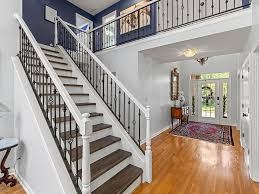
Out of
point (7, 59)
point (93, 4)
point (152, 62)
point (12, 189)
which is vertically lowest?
point (12, 189)

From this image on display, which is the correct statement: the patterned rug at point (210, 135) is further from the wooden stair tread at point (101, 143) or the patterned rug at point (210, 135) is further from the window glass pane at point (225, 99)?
the wooden stair tread at point (101, 143)

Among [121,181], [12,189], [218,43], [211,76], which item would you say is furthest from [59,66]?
[211,76]

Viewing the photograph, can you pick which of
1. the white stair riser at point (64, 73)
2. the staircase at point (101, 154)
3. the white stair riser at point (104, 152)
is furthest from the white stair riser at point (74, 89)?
the white stair riser at point (104, 152)

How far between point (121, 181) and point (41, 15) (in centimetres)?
581

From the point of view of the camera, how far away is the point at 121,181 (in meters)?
2.30

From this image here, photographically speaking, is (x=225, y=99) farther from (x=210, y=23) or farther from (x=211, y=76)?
(x=210, y=23)

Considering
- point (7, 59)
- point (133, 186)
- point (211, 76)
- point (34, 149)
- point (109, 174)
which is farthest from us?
point (211, 76)

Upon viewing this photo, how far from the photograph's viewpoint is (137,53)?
4.25 metres

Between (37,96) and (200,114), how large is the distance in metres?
7.33

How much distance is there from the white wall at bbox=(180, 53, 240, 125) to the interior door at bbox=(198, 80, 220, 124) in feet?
1.84

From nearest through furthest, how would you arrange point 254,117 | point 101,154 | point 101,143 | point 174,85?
point 101,154 → point 101,143 → point 254,117 → point 174,85

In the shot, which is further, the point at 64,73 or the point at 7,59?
the point at 64,73

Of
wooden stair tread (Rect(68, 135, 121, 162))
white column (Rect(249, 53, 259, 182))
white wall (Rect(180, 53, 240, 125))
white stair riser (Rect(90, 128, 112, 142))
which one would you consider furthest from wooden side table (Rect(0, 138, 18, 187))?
white wall (Rect(180, 53, 240, 125))

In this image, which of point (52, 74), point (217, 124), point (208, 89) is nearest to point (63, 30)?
point (52, 74)
